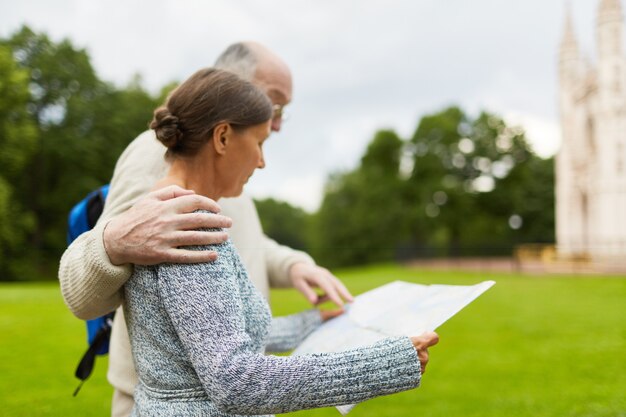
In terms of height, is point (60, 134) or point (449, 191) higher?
point (60, 134)

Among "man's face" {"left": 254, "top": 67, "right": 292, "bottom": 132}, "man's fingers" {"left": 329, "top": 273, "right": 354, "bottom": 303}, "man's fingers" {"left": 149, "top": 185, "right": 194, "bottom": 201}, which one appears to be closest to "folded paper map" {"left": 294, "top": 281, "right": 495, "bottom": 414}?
"man's fingers" {"left": 329, "top": 273, "right": 354, "bottom": 303}

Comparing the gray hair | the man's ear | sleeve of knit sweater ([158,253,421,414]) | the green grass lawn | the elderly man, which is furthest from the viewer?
the green grass lawn

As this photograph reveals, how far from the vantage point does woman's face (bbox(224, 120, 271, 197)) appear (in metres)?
1.42

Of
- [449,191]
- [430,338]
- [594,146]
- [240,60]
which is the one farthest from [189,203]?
[449,191]

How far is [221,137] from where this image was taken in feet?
4.56

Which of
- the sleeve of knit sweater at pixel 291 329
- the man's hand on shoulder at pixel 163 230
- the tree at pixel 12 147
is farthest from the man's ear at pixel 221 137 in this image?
the tree at pixel 12 147

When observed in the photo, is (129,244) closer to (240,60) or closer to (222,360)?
(222,360)

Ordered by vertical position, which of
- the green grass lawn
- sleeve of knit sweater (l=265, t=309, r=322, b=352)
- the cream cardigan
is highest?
the cream cardigan

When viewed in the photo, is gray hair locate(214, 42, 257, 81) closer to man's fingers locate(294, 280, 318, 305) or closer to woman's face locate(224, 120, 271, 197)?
man's fingers locate(294, 280, 318, 305)

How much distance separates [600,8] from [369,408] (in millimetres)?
29642

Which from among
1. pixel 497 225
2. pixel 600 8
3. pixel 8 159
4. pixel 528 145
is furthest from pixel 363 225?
pixel 8 159

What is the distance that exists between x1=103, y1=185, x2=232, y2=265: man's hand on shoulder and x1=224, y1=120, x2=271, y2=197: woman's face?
0.49 ft

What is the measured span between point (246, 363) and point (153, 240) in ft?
1.06

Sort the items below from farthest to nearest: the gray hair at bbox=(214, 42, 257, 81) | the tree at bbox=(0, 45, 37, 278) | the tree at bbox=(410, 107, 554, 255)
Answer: the tree at bbox=(410, 107, 554, 255) → the tree at bbox=(0, 45, 37, 278) → the gray hair at bbox=(214, 42, 257, 81)
